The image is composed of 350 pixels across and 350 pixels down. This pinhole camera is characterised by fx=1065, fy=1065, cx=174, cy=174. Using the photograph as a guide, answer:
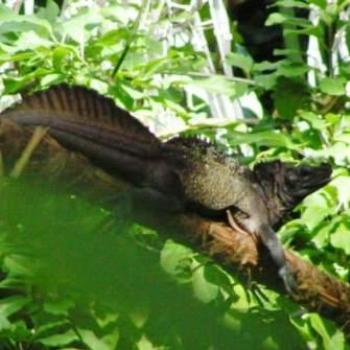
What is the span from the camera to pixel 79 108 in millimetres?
1813

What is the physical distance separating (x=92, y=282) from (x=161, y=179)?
5.61 ft

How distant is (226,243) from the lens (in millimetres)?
1786

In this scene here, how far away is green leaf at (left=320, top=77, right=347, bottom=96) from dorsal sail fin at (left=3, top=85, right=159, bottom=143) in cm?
77

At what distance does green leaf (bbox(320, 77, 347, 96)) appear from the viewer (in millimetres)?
2611

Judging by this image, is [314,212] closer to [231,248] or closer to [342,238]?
[342,238]

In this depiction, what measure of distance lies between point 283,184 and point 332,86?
1.18ft

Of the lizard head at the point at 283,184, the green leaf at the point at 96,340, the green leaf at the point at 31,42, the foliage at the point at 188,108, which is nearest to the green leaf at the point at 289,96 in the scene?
the foliage at the point at 188,108

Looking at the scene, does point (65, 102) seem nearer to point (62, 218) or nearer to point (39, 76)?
point (39, 76)

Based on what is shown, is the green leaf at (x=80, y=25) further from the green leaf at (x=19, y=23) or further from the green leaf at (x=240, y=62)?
the green leaf at (x=240, y=62)

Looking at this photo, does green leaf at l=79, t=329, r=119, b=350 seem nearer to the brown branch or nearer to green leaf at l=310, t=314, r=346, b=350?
the brown branch

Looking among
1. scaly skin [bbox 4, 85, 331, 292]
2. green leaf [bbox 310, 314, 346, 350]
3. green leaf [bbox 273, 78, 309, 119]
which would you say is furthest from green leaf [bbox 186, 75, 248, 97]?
green leaf [bbox 310, 314, 346, 350]

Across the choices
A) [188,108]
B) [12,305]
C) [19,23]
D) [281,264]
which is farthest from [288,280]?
[188,108]

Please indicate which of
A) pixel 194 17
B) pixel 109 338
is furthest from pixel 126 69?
pixel 109 338

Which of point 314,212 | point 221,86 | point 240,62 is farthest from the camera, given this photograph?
point 240,62
